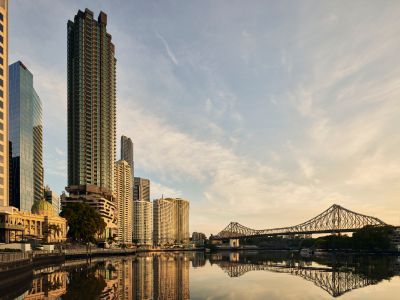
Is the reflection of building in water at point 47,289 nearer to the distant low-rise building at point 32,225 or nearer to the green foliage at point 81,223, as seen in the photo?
the distant low-rise building at point 32,225

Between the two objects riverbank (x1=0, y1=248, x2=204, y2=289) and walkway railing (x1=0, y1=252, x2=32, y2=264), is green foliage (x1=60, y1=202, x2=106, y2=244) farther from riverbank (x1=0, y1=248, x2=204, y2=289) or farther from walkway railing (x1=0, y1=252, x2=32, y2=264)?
walkway railing (x1=0, y1=252, x2=32, y2=264)

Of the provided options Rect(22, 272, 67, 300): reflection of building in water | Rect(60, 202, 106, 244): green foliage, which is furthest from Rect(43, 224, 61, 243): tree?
Rect(22, 272, 67, 300): reflection of building in water

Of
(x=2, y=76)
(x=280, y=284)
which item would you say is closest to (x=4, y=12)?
(x=2, y=76)

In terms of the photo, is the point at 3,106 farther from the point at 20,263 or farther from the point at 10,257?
the point at 10,257

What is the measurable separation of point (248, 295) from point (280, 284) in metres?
13.9

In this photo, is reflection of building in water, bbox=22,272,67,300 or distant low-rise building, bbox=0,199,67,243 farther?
distant low-rise building, bbox=0,199,67,243

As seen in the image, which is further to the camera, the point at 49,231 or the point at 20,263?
the point at 49,231

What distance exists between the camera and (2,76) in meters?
110

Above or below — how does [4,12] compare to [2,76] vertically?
above

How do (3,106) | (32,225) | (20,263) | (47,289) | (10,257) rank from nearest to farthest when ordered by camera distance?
(47,289) < (10,257) < (20,263) < (3,106) < (32,225)

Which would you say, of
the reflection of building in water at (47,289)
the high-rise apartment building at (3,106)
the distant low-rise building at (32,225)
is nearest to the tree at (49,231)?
the distant low-rise building at (32,225)

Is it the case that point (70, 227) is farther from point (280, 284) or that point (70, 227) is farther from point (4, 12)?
point (280, 284)

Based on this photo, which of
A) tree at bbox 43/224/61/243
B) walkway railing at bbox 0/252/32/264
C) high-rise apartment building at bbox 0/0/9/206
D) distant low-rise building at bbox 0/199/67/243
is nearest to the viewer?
walkway railing at bbox 0/252/32/264

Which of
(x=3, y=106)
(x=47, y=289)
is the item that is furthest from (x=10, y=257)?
(x=3, y=106)
